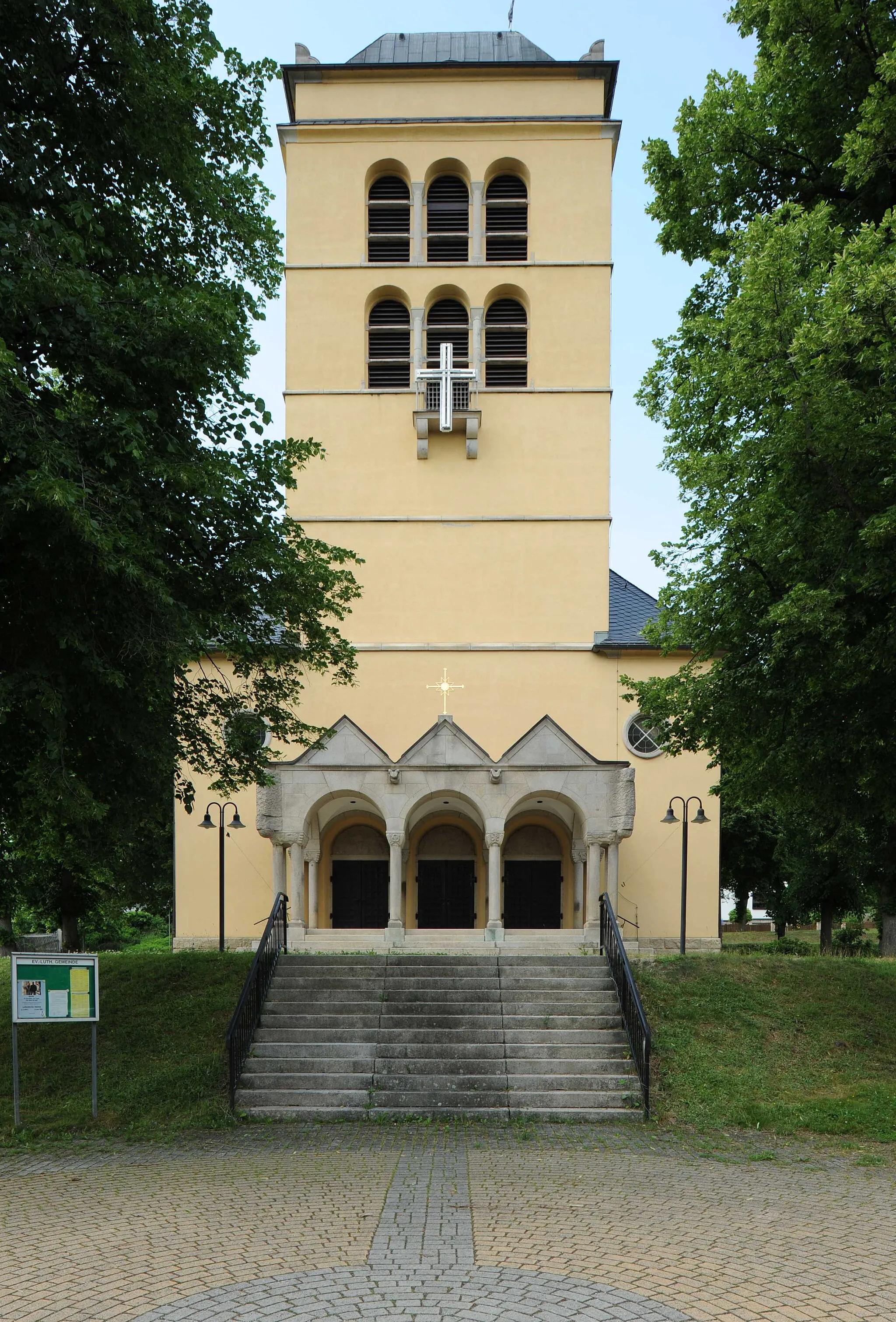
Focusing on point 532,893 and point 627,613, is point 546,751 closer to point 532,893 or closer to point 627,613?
point 532,893

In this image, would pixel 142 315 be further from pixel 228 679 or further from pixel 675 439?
pixel 228 679

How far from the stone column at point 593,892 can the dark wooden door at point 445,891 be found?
14.4 feet

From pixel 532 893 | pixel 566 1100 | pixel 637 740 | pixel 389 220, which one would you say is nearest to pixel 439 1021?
pixel 566 1100

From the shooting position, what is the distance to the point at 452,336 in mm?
25438

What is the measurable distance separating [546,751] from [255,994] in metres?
7.89

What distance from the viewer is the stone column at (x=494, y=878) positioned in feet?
64.2

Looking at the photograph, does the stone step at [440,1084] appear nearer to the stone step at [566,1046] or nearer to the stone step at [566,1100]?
the stone step at [566,1100]

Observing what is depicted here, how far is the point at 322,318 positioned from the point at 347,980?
620 inches

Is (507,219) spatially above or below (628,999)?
above

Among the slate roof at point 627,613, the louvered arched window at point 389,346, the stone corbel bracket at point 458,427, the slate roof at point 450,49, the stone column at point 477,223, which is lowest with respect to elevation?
the slate roof at point 627,613

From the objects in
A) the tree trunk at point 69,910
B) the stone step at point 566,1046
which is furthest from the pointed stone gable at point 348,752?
the tree trunk at point 69,910

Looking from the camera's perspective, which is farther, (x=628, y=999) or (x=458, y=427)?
(x=458, y=427)

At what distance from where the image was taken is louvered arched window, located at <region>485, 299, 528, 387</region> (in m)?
25.2

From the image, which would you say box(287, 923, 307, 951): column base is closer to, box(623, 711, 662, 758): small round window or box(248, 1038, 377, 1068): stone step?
box(248, 1038, 377, 1068): stone step
